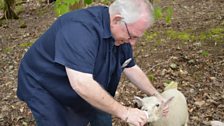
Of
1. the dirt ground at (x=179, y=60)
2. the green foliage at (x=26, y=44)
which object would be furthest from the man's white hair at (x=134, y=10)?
the green foliage at (x=26, y=44)

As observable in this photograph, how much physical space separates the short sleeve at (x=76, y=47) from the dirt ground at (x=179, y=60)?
1862 millimetres

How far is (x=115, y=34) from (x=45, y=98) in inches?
27.5

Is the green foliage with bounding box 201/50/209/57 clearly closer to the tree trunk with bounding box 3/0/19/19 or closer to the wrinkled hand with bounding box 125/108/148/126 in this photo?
the wrinkled hand with bounding box 125/108/148/126

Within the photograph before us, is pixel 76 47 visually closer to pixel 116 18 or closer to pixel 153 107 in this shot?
pixel 116 18

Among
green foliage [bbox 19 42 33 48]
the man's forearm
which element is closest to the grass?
green foliage [bbox 19 42 33 48]

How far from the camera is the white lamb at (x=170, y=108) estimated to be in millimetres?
2779

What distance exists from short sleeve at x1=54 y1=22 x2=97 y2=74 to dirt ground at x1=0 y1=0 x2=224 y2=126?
186 centimetres


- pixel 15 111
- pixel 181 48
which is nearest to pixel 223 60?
pixel 181 48

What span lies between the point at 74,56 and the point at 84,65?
8cm

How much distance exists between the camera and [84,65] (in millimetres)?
2295

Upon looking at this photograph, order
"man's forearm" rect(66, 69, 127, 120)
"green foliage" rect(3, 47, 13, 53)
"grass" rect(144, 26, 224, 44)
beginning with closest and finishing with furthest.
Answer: "man's forearm" rect(66, 69, 127, 120), "grass" rect(144, 26, 224, 44), "green foliage" rect(3, 47, 13, 53)

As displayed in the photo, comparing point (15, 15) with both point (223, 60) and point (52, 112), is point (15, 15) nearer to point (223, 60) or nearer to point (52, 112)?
point (223, 60)

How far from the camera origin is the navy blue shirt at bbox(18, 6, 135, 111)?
232 centimetres

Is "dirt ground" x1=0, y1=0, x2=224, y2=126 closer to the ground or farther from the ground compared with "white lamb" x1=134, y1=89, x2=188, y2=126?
closer to the ground
